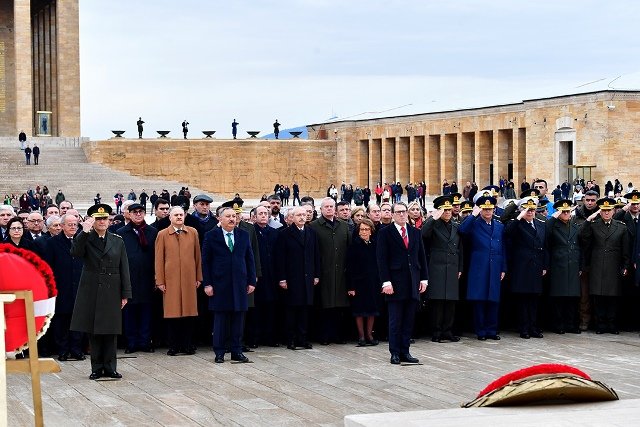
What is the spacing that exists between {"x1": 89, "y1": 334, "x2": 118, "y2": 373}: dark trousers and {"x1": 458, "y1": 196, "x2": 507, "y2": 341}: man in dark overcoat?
4250 millimetres

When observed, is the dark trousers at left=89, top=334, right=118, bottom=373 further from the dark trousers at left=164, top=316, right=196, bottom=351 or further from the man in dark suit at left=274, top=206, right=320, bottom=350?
the man in dark suit at left=274, top=206, right=320, bottom=350

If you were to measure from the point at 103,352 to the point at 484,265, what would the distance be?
4.45m

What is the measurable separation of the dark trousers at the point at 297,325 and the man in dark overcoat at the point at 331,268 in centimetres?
27

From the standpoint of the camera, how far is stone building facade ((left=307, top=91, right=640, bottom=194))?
46250 millimetres

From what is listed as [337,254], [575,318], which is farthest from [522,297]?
[337,254]

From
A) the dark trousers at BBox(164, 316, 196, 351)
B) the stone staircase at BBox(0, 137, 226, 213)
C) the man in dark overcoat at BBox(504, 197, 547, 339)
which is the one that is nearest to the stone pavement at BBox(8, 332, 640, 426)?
the dark trousers at BBox(164, 316, 196, 351)

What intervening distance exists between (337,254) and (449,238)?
3.96 ft

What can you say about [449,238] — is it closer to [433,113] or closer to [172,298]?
[172,298]

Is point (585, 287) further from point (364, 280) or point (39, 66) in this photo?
point (39, 66)

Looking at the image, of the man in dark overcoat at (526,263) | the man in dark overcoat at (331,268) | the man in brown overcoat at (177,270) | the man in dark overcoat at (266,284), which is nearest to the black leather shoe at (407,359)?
the man in dark overcoat at (331,268)

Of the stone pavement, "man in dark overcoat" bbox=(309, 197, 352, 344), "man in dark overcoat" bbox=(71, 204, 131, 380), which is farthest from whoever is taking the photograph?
"man in dark overcoat" bbox=(309, 197, 352, 344)

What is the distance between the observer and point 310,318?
42.0 ft

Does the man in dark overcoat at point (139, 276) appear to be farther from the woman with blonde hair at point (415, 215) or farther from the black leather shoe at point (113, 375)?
the woman with blonde hair at point (415, 215)

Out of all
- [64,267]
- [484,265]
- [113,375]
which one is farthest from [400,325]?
Answer: [64,267]
